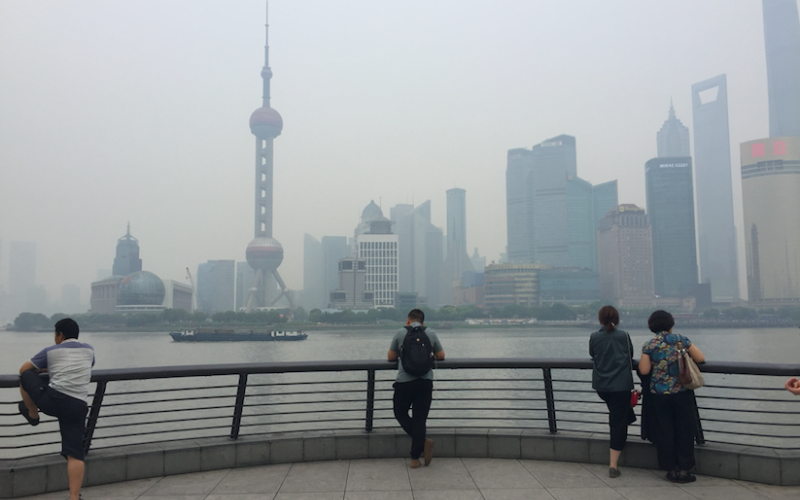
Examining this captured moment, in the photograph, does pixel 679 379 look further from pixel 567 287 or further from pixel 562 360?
pixel 567 287

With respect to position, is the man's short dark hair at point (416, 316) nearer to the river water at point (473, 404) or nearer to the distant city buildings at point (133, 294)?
the river water at point (473, 404)

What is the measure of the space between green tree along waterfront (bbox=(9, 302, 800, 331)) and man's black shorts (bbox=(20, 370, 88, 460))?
12548 cm

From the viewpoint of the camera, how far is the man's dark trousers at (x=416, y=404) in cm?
603

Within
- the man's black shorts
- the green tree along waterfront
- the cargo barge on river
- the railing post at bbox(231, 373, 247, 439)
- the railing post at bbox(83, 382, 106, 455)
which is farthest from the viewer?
the green tree along waterfront

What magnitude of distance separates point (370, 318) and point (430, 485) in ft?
428

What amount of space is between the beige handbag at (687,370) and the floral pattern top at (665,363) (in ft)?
0.12

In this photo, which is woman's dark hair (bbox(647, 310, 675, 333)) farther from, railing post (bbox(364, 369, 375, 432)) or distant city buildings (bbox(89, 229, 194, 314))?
distant city buildings (bbox(89, 229, 194, 314))

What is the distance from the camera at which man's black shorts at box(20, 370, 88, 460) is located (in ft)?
16.2

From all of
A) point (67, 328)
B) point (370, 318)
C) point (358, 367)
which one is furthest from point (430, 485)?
point (370, 318)

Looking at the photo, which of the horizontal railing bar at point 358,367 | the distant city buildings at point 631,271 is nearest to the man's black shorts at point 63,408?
the horizontal railing bar at point 358,367

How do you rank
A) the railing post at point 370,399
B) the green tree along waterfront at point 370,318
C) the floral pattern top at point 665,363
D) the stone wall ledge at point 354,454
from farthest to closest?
1. the green tree along waterfront at point 370,318
2. the railing post at point 370,399
3. the floral pattern top at point 665,363
4. the stone wall ledge at point 354,454

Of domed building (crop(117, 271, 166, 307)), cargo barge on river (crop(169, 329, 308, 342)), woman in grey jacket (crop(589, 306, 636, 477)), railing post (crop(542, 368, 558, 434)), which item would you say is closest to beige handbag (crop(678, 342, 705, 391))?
woman in grey jacket (crop(589, 306, 636, 477))

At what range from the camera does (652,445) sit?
6.00m

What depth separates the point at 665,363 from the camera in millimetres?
5566
